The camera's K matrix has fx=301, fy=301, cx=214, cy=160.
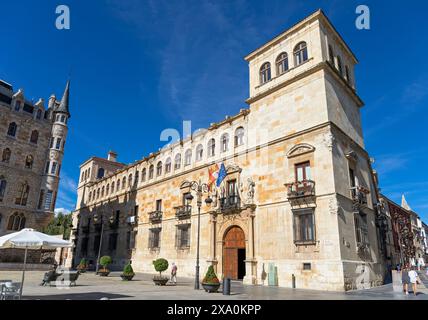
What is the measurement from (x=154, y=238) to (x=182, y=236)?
216 inches

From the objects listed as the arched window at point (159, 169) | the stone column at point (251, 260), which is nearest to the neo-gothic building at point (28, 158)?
the arched window at point (159, 169)

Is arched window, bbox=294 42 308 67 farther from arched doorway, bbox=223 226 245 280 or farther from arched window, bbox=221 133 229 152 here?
arched doorway, bbox=223 226 245 280

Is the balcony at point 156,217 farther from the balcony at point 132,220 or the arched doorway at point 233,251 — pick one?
the arched doorway at point 233,251

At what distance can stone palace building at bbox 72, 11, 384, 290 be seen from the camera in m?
19.5

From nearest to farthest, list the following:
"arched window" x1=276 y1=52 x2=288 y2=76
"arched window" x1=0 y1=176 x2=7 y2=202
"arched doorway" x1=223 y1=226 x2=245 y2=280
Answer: "arched doorway" x1=223 y1=226 x2=245 y2=280, "arched window" x1=276 y1=52 x2=288 y2=76, "arched window" x1=0 y1=176 x2=7 y2=202

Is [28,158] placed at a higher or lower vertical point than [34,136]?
lower

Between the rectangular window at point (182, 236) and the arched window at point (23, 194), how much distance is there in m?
20.9

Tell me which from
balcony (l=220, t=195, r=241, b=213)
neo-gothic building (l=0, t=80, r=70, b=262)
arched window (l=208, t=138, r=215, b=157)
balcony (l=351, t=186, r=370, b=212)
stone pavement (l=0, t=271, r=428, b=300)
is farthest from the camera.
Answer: neo-gothic building (l=0, t=80, r=70, b=262)

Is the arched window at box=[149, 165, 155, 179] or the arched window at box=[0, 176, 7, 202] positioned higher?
the arched window at box=[149, 165, 155, 179]

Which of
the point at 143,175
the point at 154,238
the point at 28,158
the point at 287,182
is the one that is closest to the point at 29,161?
the point at 28,158

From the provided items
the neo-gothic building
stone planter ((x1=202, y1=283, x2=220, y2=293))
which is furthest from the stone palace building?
the neo-gothic building

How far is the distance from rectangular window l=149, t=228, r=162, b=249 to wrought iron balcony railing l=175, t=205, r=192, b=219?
170 inches

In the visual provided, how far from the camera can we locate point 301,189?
20.4m

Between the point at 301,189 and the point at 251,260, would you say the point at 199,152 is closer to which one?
the point at 251,260
